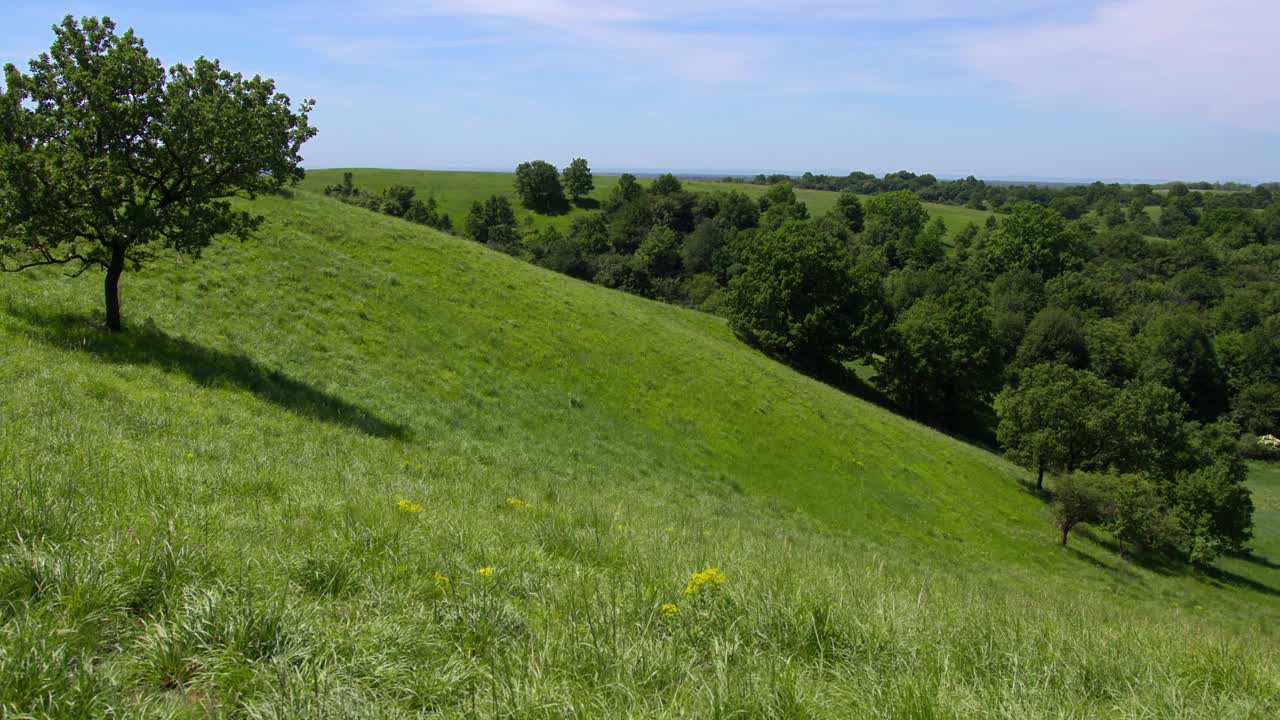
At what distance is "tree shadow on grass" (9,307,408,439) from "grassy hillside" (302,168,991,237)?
105 meters

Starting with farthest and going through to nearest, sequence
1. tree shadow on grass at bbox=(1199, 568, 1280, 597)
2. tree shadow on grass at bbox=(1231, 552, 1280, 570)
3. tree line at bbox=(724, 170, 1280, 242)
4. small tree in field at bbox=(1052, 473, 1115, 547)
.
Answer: tree line at bbox=(724, 170, 1280, 242), tree shadow on grass at bbox=(1231, 552, 1280, 570), tree shadow on grass at bbox=(1199, 568, 1280, 597), small tree in field at bbox=(1052, 473, 1115, 547)

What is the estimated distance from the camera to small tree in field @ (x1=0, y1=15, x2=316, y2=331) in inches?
536

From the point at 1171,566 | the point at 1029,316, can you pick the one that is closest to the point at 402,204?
the point at 1029,316

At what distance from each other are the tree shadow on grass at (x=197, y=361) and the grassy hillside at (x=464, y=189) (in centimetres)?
10544

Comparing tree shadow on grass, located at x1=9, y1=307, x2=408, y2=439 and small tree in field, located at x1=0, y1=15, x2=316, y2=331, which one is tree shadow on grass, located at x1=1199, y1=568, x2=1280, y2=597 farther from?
small tree in field, located at x1=0, y1=15, x2=316, y2=331

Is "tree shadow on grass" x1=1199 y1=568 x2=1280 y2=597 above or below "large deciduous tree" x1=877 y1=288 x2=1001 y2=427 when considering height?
below

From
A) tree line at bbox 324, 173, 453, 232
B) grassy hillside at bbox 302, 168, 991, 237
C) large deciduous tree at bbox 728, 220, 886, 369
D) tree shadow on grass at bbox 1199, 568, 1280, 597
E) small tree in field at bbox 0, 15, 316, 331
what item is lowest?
tree shadow on grass at bbox 1199, 568, 1280, 597

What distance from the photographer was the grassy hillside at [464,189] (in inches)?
4835

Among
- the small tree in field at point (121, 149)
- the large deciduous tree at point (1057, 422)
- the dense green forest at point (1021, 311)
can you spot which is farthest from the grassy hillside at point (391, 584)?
the dense green forest at point (1021, 311)

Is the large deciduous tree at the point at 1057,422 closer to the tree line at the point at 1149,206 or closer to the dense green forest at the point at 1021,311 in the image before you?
the dense green forest at the point at 1021,311

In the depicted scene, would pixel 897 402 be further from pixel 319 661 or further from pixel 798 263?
pixel 319 661

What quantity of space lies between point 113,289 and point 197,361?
2.50 m

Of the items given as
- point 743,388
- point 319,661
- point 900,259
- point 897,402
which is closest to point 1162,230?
point 900,259

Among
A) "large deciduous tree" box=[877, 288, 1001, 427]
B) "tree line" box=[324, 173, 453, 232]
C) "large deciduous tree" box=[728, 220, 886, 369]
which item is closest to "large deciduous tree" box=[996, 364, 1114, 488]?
"large deciduous tree" box=[877, 288, 1001, 427]
